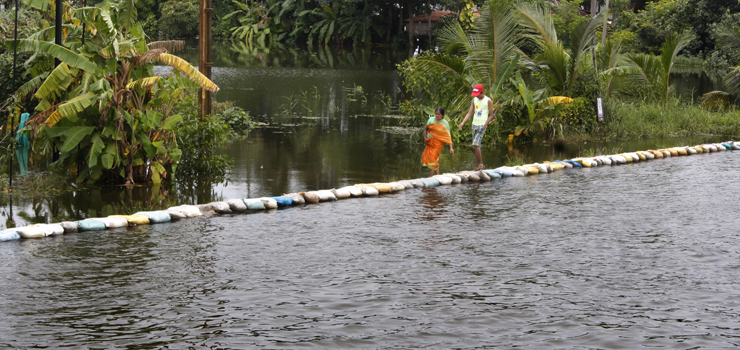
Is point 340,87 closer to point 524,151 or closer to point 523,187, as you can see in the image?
point 524,151

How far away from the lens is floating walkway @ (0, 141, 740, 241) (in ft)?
26.7

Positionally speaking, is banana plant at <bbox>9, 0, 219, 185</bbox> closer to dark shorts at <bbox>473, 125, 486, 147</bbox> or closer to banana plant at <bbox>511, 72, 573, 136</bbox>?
dark shorts at <bbox>473, 125, 486, 147</bbox>

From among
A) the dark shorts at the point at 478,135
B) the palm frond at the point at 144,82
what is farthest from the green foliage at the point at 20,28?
the dark shorts at the point at 478,135

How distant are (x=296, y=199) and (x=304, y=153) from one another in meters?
4.39

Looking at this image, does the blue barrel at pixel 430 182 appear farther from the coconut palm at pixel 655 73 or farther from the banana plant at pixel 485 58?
the coconut palm at pixel 655 73

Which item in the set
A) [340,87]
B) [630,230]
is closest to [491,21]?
[630,230]

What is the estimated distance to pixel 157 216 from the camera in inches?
344

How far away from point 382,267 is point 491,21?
10.9 metres

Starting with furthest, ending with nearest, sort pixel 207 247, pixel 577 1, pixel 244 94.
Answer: pixel 577 1, pixel 244 94, pixel 207 247

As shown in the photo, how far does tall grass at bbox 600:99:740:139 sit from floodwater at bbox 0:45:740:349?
612 centimetres

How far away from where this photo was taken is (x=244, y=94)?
2603 cm

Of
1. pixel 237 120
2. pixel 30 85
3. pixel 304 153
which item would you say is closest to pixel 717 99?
pixel 304 153

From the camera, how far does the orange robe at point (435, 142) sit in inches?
476

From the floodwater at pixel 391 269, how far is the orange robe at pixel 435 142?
439 millimetres
